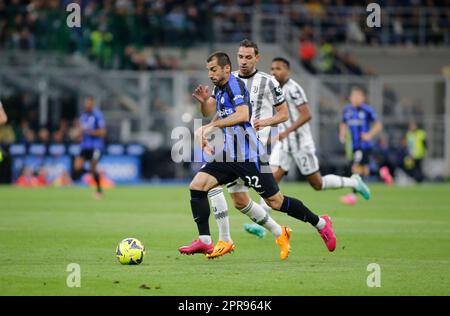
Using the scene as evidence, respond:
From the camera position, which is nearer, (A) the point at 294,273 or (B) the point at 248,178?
(A) the point at 294,273

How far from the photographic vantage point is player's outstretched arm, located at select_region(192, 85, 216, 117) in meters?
11.0

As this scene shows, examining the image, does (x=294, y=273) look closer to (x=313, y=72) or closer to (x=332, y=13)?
(x=313, y=72)

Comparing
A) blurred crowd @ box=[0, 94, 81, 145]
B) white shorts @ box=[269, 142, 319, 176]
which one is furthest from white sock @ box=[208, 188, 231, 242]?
blurred crowd @ box=[0, 94, 81, 145]

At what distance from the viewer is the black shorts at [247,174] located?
37.1 feet

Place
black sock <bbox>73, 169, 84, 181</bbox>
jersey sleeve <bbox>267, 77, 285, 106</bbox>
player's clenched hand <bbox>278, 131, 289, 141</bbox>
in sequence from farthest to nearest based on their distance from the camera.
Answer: black sock <bbox>73, 169, 84, 181</bbox>, player's clenched hand <bbox>278, 131, 289, 141</bbox>, jersey sleeve <bbox>267, 77, 285, 106</bbox>

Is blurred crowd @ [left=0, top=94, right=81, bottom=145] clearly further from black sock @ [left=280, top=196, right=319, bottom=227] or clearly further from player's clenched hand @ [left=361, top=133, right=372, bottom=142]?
black sock @ [left=280, top=196, right=319, bottom=227]

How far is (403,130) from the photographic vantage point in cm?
3606

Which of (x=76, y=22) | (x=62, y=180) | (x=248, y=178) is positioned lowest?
(x=62, y=180)

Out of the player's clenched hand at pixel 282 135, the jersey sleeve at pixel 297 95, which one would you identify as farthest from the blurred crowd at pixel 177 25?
the player's clenched hand at pixel 282 135

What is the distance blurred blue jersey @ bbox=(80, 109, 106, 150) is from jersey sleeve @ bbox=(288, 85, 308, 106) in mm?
10390

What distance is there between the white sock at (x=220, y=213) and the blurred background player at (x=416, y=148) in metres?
22.7
